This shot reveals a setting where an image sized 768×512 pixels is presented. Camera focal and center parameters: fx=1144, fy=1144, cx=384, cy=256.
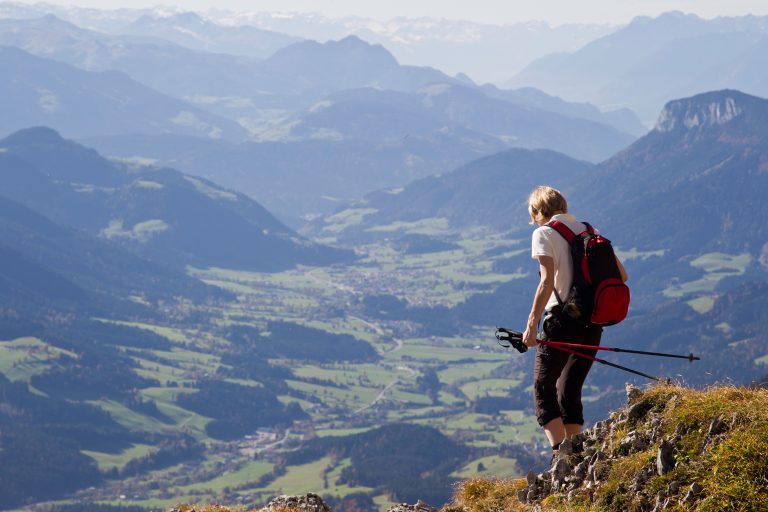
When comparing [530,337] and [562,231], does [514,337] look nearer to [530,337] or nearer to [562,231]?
[530,337]

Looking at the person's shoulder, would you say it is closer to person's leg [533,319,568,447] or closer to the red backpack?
the red backpack

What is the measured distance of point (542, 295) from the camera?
54.8 feet

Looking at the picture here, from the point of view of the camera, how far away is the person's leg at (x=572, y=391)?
703 inches

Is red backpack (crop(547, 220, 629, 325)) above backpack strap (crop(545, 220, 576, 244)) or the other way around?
the other way around

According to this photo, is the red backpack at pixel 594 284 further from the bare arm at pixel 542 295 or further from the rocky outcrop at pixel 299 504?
the rocky outcrop at pixel 299 504

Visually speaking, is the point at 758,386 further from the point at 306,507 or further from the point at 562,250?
the point at 306,507

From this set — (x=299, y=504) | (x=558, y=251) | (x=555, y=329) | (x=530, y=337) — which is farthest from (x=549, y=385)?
(x=299, y=504)

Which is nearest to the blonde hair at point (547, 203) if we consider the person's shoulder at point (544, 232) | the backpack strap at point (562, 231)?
the backpack strap at point (562, 231)

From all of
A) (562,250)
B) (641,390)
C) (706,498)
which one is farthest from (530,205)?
(706,498)

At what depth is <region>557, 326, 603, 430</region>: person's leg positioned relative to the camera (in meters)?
17.9

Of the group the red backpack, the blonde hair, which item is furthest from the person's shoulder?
the blonde hair

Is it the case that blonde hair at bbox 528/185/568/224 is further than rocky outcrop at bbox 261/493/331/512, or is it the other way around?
rocky outcrop at bbox 261/493/331/512

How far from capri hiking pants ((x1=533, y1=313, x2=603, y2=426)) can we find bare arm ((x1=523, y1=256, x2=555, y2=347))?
0.61m

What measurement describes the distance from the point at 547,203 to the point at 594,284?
1641 mm
